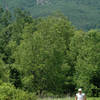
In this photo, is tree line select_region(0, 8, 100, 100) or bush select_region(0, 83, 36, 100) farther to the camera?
tree line select_region(0, 8, 100, 100)

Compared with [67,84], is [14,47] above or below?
above

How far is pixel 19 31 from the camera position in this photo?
59250 millimetres

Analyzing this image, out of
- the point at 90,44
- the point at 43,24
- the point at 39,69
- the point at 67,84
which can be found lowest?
the point at 67,84

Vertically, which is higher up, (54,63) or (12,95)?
(12,95)

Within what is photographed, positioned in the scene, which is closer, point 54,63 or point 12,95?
point 12,95

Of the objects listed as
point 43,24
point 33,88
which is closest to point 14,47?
point 43,24

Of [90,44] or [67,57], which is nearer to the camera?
[90,44]

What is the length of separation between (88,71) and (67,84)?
17.2ft

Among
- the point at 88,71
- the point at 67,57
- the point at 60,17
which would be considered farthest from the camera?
the point at 60,17

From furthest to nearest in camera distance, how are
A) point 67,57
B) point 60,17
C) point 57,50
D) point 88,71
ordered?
point 60,17 < point 67,57 < point 57,50 < point 88,71

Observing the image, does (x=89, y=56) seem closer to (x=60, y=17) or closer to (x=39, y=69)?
(x=39, y=69)

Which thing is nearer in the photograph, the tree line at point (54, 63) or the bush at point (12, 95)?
the bush at point (12, 95)

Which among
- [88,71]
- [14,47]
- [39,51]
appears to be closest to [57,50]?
[39,51]

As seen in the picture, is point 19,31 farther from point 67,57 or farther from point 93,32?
point 93,32
